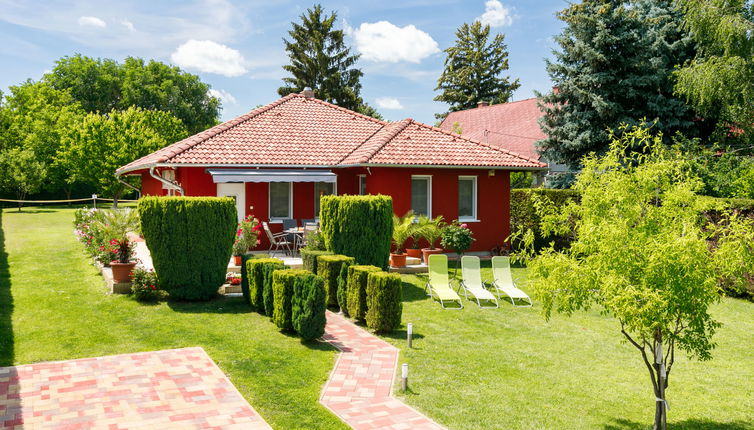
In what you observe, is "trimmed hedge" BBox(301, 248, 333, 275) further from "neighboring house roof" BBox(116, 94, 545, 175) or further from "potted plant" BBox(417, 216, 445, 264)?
"neighboring house roof" BBox(116, 94, 545, 175)

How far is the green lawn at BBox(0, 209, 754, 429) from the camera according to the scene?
7773 millimetres

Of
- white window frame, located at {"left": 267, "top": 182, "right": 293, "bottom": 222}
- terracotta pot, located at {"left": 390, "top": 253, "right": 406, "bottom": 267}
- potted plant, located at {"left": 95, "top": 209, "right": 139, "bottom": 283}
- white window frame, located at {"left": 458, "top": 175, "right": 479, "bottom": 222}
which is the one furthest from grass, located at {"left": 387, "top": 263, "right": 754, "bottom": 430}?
white window frame, located at {"left": 267, "top": 182, "right": 293, "bottom": 222}

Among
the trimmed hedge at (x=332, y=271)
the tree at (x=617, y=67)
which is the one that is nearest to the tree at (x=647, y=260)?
the trimmed hedge at (x=332, y=271)

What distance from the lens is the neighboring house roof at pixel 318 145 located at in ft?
65.4

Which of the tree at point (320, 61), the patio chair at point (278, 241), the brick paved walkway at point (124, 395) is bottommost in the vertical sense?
the brick paved walkway at point (124, 395)

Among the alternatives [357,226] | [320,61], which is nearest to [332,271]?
[357,226]

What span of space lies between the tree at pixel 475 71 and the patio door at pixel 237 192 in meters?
44.4

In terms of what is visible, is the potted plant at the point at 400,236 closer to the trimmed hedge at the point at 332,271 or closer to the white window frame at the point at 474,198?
the white window frame at the point at 474,198

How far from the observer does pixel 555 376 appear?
9336 millimetres

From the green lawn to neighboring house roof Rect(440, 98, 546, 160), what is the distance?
22.8 meters

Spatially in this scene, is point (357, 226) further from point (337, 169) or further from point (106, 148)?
point (106, 148)

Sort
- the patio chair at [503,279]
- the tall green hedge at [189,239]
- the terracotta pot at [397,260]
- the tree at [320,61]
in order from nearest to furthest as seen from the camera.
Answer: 1. the tall green hedge at [189,239]
2. the patio chair at [503,279]
3. the terracotta pot at [397,260]
4. the tree at [320,61]

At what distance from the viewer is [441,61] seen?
6325 centimetres

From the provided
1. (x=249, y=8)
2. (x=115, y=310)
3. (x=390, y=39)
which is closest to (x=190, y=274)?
(x=115, y=310)
